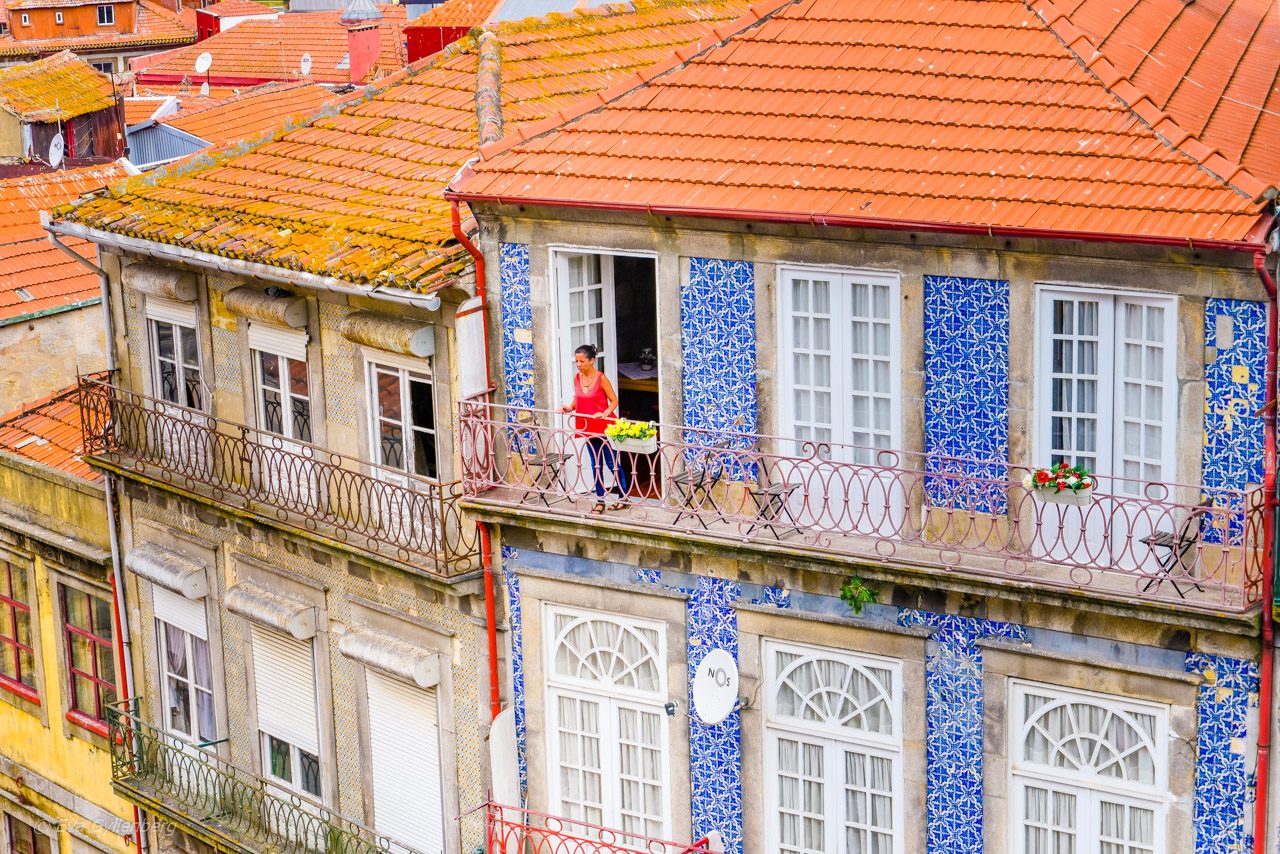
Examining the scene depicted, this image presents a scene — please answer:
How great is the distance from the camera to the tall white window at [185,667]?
78.5ft

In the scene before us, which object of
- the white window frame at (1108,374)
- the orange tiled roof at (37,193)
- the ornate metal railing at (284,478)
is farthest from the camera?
the orange tiled roof at (37,193)

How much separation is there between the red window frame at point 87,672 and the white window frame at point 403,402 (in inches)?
255

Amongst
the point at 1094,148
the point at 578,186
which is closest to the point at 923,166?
the point at 1094,148

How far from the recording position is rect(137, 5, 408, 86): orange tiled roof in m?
63.6

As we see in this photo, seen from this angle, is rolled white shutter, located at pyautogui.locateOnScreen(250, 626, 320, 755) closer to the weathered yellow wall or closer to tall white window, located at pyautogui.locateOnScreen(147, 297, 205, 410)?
tall white window, located at pyautogui.locateOnScreen(147, 297, 205, 410)

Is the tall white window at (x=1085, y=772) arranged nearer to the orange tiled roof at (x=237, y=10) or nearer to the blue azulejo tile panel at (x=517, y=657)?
the blue azulejo tile panel at (x=517, y=657)

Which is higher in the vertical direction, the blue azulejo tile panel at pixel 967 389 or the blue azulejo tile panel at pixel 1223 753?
the blue azulejo tile panel at pixel 967 389

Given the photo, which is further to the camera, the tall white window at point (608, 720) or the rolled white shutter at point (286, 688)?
the rolled white shutter at point (286, 688)

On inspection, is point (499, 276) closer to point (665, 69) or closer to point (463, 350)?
point (463, 350)

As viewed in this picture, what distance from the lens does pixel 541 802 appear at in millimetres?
19703

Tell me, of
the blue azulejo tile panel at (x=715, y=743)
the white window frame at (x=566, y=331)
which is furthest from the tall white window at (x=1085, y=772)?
the white window frame at (x=566, y=331)

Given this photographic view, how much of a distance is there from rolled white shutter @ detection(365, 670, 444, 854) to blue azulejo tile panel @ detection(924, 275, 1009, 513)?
604 cm

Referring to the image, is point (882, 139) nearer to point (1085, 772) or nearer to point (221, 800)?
point (1085, 772)

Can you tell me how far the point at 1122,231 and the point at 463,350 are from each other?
627cm
